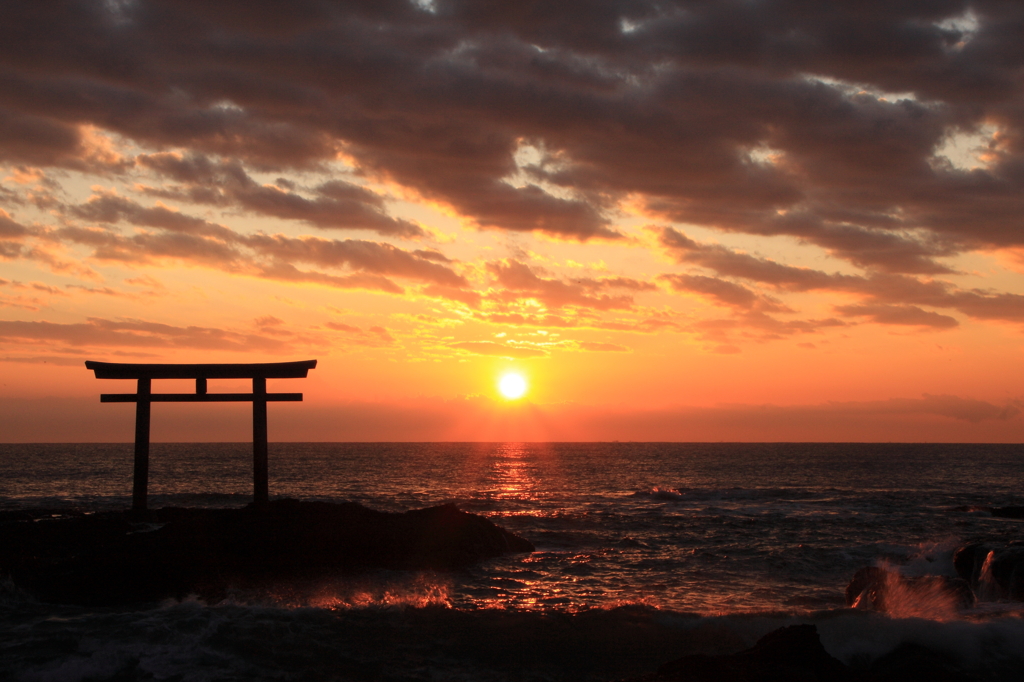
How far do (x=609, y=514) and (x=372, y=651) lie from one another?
61.4 feet

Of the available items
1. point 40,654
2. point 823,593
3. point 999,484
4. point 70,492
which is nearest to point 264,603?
point 40,654

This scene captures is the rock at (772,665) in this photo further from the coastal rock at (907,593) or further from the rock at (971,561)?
the rock at (971,561)

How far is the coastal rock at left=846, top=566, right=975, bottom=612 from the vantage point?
12.0m

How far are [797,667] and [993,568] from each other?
8451mm

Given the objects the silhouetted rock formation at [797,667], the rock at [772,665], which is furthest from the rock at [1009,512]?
the rock at [772,665]

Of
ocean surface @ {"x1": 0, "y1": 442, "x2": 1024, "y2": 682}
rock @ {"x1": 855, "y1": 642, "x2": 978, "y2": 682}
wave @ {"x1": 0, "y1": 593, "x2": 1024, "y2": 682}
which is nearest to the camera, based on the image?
rock @ {"x1": 855, "y1": 642, "x2": 978, "y2": 682}

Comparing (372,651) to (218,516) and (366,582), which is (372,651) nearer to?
(366,582)

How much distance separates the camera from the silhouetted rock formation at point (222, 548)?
12023mm

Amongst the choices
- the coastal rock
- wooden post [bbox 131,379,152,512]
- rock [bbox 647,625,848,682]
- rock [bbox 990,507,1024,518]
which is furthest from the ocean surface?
rock [bbox 990,507,1024,518]

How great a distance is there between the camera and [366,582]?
13.5 m

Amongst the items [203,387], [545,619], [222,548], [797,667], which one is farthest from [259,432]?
[797,667]

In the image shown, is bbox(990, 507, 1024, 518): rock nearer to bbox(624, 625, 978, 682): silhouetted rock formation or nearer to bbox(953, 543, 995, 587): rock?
bbox(953, 543, 995, 587): rock

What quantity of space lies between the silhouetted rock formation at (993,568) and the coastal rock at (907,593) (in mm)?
1123

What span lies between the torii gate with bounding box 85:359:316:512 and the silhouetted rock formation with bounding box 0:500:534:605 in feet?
5.14
